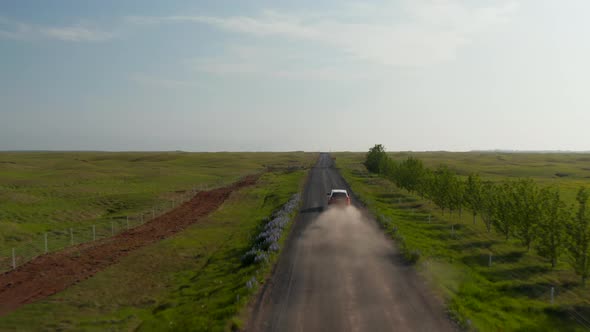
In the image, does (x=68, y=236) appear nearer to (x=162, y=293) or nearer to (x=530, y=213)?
(x=162, y=293)

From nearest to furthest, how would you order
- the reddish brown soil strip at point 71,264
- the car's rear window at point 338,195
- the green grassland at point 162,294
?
the green grassland at point 162,294 → the reddish brown soil strip at point 71,264 → the car's rear window at point 338,195

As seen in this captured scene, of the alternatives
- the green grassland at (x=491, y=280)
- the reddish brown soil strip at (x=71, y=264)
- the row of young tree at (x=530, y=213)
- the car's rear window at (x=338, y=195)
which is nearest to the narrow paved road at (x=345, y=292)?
the green grassland at (x=491, y=280)

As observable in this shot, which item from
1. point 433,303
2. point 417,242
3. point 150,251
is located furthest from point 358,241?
point 150,251

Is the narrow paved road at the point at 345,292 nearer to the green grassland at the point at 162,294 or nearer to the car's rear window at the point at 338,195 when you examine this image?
the green grassland at the point at 162,294

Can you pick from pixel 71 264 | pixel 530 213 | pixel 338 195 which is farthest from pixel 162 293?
pixel 530 213

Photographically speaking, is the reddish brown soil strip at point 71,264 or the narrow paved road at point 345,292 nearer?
the narrow paved road at point 345,292

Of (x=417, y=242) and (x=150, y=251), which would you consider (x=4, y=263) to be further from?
(x=417, y=242)

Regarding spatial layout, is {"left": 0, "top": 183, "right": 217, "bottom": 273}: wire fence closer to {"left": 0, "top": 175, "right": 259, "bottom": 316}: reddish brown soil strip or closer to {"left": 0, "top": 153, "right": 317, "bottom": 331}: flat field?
{"left": 0, "top": 175, "right": 259, "bottom": 316}: reddish brown soil strip
